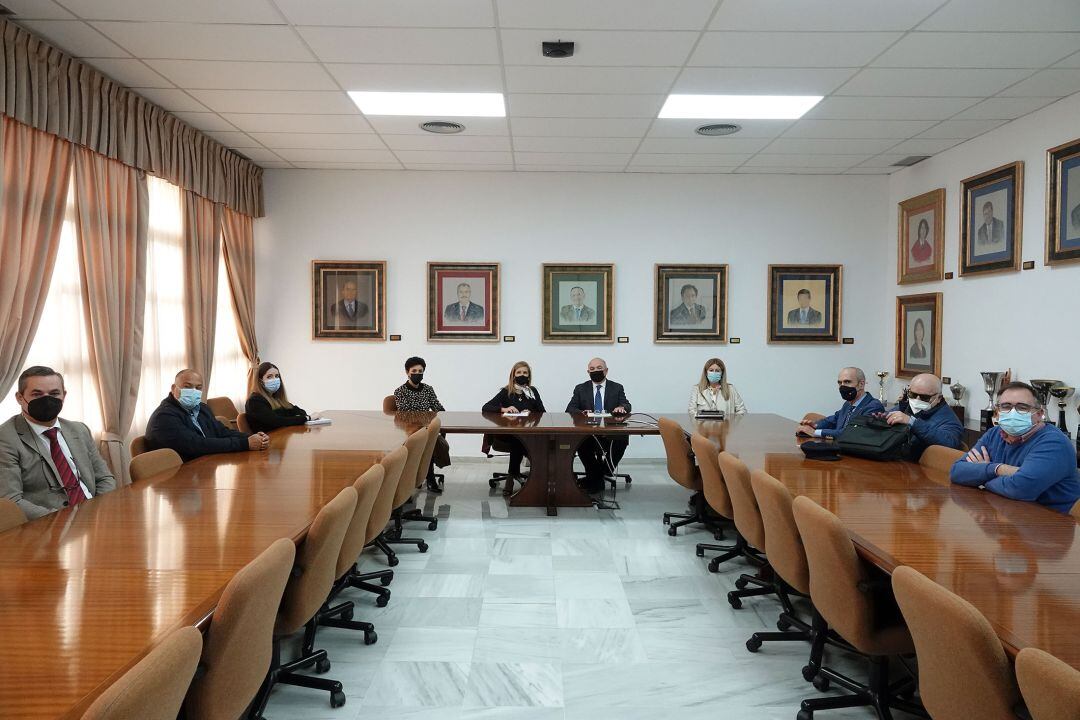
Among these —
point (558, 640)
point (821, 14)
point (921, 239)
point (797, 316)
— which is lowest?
point (558, 640)

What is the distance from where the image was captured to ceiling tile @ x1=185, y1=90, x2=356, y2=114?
5070 mm

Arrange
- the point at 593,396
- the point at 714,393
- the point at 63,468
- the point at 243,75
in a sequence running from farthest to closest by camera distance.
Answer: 1. the point at 593,396
2. the point at 714,393
3. the point at 243,75
4. the point at 63,468

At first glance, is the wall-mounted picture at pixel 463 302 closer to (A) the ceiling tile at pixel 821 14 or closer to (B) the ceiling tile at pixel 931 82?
(B) the ceiling tile at pixel 931 82

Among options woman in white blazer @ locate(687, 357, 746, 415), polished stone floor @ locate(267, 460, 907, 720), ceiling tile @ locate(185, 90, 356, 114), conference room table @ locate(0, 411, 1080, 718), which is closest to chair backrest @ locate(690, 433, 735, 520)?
conference room table @ locate(0, 411, 1080, 718)

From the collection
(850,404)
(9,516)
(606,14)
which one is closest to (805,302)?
(850,404)

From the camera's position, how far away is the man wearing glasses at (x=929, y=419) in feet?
14.0

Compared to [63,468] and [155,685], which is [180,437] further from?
[155,685]

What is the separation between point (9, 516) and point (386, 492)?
5.25ft

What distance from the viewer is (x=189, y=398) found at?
4426mm

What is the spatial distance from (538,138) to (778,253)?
10.4 feet

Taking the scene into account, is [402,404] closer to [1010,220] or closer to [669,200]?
[669,200]

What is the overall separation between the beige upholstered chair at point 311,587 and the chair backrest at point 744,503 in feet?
6.16

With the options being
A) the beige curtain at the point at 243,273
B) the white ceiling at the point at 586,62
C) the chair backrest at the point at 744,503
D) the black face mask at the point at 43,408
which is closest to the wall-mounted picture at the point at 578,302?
the white ceiling at the point at 586,62

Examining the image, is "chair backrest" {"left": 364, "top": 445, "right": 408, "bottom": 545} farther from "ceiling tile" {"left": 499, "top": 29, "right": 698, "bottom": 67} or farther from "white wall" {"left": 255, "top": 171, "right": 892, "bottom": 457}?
"white wall" {"left": 255, "top": 171, "right": 892, "bottom": 457}
